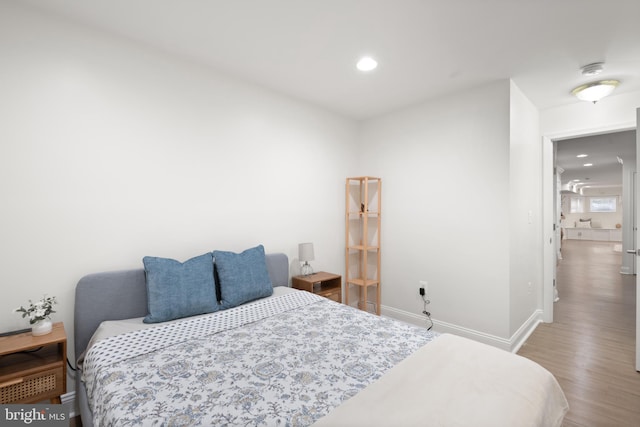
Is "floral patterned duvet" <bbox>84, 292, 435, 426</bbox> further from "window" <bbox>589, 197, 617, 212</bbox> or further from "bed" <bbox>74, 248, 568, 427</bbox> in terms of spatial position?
"window" <bbox>589, 197, 617, 212</bbox>

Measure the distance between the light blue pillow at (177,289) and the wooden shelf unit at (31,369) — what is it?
47 cm

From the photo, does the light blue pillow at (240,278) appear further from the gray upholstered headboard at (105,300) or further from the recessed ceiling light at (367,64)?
the recessed ceiling light at (367,64)

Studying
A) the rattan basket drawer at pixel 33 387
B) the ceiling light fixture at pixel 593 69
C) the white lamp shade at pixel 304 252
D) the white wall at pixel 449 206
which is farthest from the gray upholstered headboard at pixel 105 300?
the ceiling light fixture at pixel 593 69

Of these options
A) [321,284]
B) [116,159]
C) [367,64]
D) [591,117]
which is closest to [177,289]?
[116,159]

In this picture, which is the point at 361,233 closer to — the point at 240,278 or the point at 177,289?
the point at 240,278

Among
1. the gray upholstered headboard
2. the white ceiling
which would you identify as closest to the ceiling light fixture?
the white ceiling

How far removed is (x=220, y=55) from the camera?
Result: 2443 mm

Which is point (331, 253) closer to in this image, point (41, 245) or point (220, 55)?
point (220, 55)

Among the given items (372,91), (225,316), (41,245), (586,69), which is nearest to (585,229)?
(586,69)

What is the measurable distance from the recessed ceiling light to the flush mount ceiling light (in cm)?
209

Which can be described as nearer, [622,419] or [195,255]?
[622,419]

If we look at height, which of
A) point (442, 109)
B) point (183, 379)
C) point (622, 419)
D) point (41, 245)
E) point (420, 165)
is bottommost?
point (622, 419)

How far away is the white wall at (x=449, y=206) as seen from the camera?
9.35 feet

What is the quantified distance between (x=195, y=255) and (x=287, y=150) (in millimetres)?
1488
